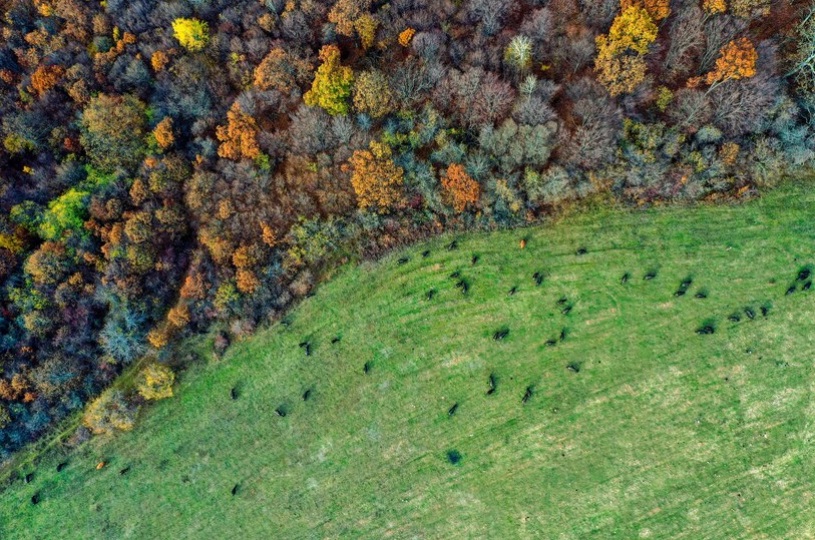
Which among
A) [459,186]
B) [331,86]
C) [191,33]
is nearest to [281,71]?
[331,86]

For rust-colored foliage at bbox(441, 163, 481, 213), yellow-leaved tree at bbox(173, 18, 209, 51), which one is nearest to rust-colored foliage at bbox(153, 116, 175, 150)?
yellow-leaved tree at bbox(173, 18, 209, 51)

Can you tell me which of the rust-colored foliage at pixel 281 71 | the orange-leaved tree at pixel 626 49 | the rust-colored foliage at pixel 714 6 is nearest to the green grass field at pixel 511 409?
the orange-leaved tree at pixel 626 49

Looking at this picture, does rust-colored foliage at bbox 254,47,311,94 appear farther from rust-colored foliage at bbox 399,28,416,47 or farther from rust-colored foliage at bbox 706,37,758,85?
rust-colored foliage at bbox 706,37,758,85

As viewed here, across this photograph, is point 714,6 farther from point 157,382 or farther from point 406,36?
point 157,382

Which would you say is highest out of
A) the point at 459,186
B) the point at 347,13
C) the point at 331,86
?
the point at 347,13

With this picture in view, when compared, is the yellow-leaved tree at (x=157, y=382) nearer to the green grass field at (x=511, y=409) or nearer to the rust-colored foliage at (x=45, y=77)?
the green grass field at (x=511, y=409)

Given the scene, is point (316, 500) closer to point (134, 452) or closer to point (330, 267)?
point (134, 452)
